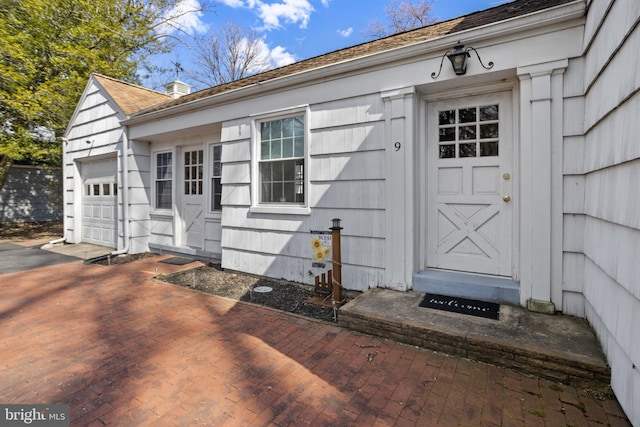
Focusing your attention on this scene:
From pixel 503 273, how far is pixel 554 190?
1055 millimetres

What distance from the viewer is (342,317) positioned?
3.21m

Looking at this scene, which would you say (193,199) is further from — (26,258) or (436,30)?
(436,30)

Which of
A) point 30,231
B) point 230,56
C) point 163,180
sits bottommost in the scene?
point 30,231

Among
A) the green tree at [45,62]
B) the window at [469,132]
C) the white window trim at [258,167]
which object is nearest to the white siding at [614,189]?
the window at [469,132]

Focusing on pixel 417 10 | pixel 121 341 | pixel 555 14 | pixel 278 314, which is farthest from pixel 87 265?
pixel 417 10

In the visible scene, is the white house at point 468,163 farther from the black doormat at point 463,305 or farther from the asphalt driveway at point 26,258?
the asphalt driveway at point 26,258

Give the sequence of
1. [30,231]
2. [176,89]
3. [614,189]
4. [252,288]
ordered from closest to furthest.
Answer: [614,189]
[252,288]
[176,89]
[30,231]

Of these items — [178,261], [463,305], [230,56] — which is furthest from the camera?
[230,56]

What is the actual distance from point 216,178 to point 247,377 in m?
4.69

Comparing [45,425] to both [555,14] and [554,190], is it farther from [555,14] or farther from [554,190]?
[555,14]

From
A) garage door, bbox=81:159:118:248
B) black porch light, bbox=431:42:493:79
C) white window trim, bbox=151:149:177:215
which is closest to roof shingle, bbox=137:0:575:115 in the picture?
black porch light, bbox=431:42:493:79

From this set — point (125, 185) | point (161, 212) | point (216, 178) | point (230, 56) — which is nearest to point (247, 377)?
point (216, 178)

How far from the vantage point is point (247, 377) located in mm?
2389

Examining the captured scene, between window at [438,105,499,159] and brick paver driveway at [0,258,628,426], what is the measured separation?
7.69 feet
